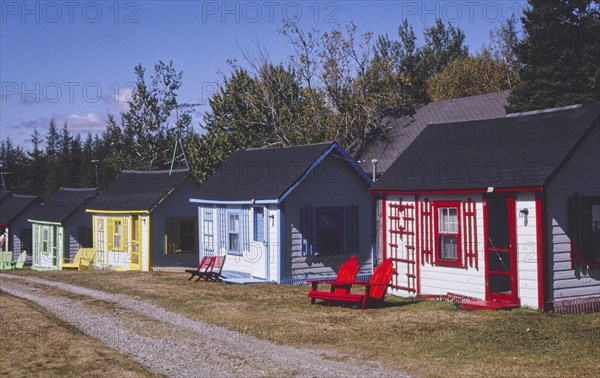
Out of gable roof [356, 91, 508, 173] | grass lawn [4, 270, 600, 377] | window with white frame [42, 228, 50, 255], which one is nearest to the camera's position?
grass lawn [4, 270, 600, 377]

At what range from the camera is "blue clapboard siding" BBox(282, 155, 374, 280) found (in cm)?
2344

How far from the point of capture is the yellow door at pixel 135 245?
31186mm

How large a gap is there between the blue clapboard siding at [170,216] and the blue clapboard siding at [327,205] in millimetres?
8317

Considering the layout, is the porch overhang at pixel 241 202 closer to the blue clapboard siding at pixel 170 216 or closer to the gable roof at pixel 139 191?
the blue clapboard siding at pixel 170 216

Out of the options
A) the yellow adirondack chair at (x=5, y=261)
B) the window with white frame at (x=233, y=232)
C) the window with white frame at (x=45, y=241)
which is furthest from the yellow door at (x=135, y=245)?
the yellow adirondack chair at (x=5, y=261)

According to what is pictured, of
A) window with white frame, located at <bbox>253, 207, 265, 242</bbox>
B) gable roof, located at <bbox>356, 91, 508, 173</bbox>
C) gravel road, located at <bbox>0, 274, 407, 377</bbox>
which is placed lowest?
gravel road, located at <bbox>0, 274, 407, 377</bbox>

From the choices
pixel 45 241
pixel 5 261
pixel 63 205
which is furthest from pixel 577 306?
pixel 5 261

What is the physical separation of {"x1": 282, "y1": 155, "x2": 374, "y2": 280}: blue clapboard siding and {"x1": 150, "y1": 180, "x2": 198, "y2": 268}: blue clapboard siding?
8317mm

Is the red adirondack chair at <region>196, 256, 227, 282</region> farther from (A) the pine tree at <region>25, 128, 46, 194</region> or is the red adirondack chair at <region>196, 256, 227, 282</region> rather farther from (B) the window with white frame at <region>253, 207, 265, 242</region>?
(A) the pine tree at <region>25, 128, 46, 194</region>

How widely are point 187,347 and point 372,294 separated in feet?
20.3

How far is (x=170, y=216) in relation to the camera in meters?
31.0

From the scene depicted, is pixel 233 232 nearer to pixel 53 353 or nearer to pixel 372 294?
pixel 372 294

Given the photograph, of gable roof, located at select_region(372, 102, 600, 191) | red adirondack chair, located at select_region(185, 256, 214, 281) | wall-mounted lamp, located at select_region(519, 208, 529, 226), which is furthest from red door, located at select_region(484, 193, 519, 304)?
red adirondack chair, located at select_region(185, 256, 214, 281)

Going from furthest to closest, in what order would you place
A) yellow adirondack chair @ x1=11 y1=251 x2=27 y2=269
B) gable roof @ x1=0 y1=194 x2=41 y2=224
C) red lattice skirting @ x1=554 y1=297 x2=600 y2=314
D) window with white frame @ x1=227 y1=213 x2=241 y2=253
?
gable roof @ x1=0 y1=194 x2=41 y2=224 < yellow adirondack chair @ x1=11 y1=251 x2=27 y2=269 < window with white frame @ x1=227 y1=213 x2=241 y2=253 < red lattice skirting @ x1=554 y1=297 x2=600 y2=314
